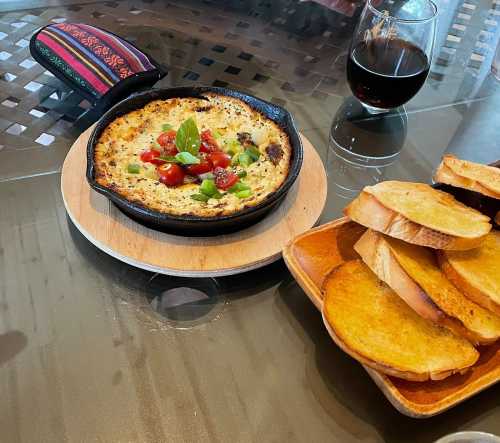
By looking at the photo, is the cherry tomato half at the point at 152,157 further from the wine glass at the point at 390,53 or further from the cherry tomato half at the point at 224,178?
the wine glass at the point at 390,53


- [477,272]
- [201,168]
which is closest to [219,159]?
[201,168]

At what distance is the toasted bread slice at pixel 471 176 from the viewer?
149 cm

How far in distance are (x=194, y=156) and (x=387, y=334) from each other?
772 mm

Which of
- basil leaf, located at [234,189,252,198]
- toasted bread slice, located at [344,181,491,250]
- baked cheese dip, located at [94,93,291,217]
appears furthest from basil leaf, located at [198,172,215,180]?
toasted bread slice, located at [344,181,491,250]

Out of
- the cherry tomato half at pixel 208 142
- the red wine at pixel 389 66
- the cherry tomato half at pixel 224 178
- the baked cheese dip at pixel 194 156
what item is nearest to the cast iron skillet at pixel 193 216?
the baked cheese dip at pixel 194 156

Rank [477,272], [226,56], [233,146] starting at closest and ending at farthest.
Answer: [477,272] < [233,146] < [226,56]

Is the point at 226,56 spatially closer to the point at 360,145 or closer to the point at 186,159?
the point at 360,145

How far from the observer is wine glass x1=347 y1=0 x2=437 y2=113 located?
6.20ft

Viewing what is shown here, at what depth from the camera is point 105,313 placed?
4.71ft

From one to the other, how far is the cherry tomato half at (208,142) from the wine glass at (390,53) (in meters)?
0.58

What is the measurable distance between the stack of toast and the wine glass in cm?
58

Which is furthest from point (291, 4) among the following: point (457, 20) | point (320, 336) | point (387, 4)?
point (320, 336)

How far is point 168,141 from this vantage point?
1737 millimetres

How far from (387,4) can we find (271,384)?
2.22 m
